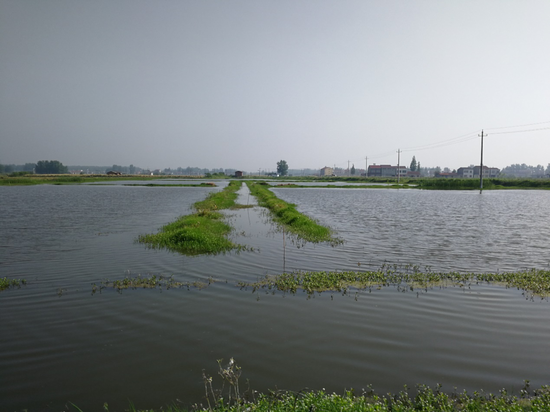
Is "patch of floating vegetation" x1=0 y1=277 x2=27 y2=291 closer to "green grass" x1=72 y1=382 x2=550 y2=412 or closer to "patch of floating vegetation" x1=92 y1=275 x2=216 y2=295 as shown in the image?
"patch of floating vegetation" x1=92 y1=275 x2=216 y2=295

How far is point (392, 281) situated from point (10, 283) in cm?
1385

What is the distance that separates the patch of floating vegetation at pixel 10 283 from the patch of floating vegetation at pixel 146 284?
8.64 feet

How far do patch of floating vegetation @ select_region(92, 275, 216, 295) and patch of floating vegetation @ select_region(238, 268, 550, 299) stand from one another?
63.5 inches

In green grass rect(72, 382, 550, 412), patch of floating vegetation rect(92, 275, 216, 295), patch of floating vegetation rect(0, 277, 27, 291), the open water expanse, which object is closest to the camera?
green grass rect(72, 382, 550, 412)

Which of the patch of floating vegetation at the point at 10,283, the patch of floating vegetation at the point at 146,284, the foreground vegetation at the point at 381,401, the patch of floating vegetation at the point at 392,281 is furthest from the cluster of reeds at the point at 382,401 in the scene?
the patch of floating vegetation at the point at 10,283

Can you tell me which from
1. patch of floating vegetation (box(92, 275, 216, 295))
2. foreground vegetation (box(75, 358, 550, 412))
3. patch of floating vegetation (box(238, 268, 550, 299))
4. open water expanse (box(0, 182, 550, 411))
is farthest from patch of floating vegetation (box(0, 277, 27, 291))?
foreground vegetation (box(75, 358, 550, 412))

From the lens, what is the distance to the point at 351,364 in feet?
24.9

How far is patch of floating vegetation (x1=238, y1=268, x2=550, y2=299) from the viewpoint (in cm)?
1252

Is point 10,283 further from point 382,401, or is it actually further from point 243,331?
point 382,401

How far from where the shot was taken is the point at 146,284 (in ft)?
41.6

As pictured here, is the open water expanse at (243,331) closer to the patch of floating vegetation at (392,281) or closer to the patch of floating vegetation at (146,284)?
the patch of floating vegetation at (146,284)

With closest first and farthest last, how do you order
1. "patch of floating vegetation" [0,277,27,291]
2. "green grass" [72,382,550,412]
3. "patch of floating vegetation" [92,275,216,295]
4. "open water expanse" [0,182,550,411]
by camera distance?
"green grass" [72,382,550,412] → "open water expanse" [0,182,550,411] → "patch of floating vegetation" [0,277,27,291] → "patch of floating vegetation" [92,275,216,295]

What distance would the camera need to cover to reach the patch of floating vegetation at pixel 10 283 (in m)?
12.4

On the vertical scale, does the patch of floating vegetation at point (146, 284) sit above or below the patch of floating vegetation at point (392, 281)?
below
